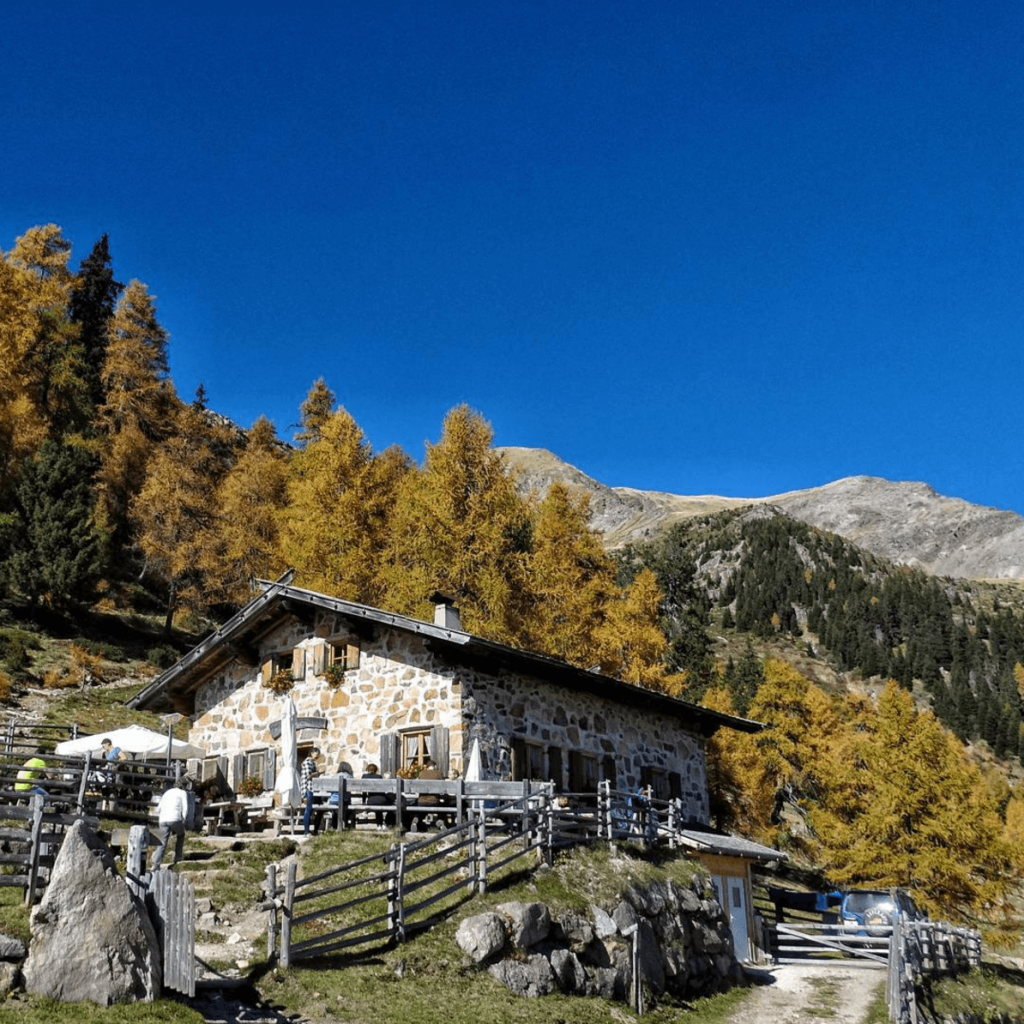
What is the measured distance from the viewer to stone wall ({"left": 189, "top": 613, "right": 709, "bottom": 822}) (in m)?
21.7

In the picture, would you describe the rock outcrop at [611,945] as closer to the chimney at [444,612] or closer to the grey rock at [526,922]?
the grey rock at [526,922]

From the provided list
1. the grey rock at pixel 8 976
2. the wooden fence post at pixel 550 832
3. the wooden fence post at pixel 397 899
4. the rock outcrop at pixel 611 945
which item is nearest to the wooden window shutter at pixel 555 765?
the rock outcrop at pixel 611 945

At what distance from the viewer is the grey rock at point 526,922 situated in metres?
14.7

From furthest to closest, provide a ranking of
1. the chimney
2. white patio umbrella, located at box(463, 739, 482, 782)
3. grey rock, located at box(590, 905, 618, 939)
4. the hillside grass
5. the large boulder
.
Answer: the chimney, white patio umbrella, located at box(463, 739, 482, 782), grey rock, located at box(590, 905, 618, 939), the hillside grass, the large boulder

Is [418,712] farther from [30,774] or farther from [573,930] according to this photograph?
[30,774]

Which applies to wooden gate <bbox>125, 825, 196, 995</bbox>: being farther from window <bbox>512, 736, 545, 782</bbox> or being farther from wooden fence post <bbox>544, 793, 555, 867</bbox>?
window <bbox>512, 736, 545, 782</bbox>

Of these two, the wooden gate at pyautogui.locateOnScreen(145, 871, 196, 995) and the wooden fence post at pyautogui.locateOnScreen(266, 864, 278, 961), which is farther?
the wooden fence post at pyautogui.locateOnScreen(266, 864, 278, 961)

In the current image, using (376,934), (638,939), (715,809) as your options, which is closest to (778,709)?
(715,809)

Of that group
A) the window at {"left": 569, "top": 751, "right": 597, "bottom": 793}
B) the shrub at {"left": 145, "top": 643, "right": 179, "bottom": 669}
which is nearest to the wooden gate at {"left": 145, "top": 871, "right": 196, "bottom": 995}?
the window at {"left": 569, "top": 751, "right": 597, "bottom": 793}

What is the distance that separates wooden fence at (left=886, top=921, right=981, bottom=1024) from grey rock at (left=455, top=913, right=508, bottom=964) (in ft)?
29.2

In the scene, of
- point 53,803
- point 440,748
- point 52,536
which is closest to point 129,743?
point 53,803

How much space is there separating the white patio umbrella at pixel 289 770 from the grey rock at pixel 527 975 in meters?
6.42

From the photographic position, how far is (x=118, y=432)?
5216 cm

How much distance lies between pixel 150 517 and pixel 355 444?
44.5 feet
